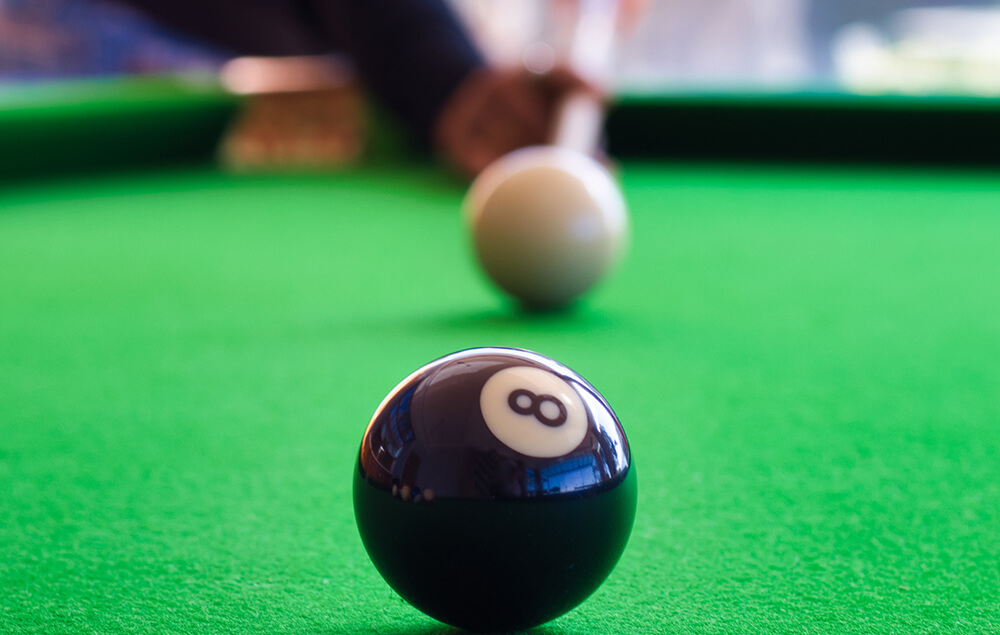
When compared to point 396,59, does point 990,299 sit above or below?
below

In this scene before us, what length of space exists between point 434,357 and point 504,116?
2.50 metres

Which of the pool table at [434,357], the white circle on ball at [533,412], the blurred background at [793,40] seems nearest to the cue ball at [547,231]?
the pool table at [434,357]

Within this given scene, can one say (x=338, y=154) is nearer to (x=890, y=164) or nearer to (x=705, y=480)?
(x=890, y=164)

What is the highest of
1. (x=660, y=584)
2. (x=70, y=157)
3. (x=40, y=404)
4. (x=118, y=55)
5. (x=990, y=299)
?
(x=118, y=55)

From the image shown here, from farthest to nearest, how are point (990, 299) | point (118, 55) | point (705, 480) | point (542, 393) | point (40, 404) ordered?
point (118, 55)
point (990, 299)
point (40, 404)
point (705, 480)
point (542, 393)

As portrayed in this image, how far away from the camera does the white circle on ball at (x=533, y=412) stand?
901mm

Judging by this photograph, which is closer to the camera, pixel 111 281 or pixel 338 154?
pixel 111 281

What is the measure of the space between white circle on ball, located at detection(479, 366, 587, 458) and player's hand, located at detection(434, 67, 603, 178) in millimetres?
3186

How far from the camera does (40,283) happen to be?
8.54 ft

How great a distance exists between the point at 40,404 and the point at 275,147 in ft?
11.4

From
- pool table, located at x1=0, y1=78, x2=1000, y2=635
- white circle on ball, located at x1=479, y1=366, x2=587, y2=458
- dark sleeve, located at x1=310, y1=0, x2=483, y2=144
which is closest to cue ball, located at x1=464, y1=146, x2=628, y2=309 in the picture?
pool table, located at x1=0, y1=78, x2=1000, y2=635

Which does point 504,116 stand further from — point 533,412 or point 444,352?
point 533,412

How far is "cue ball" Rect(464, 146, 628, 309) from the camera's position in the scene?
2176 millimetres

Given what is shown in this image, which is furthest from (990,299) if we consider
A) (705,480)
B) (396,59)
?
Answer: (396,59)
